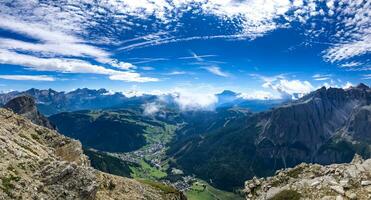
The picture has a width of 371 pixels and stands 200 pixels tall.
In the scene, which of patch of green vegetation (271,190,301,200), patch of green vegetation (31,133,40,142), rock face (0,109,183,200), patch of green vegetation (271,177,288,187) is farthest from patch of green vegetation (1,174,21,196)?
patch of green vegetation (31,133,40,142)

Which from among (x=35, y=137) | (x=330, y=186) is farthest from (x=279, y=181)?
(x=35, y=137)

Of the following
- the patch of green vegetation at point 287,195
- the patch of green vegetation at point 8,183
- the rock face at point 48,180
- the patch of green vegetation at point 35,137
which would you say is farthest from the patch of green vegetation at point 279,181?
the patch of green vegetation at point 35,137

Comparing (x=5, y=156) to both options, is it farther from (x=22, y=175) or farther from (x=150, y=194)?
(x=150, y=194)

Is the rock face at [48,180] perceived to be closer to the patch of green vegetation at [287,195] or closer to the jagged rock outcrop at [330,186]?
the jagged rock outcrop at [330,186]

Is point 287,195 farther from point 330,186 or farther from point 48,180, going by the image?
point 48,180

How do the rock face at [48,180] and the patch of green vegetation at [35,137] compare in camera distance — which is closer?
the rock face at [48,180]

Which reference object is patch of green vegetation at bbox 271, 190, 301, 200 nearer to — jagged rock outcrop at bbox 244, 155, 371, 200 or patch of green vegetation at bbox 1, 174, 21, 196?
jagged rock outcrop at bbox 244, 155, 371, 200

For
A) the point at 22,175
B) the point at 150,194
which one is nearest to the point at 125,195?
the point at 150,194
